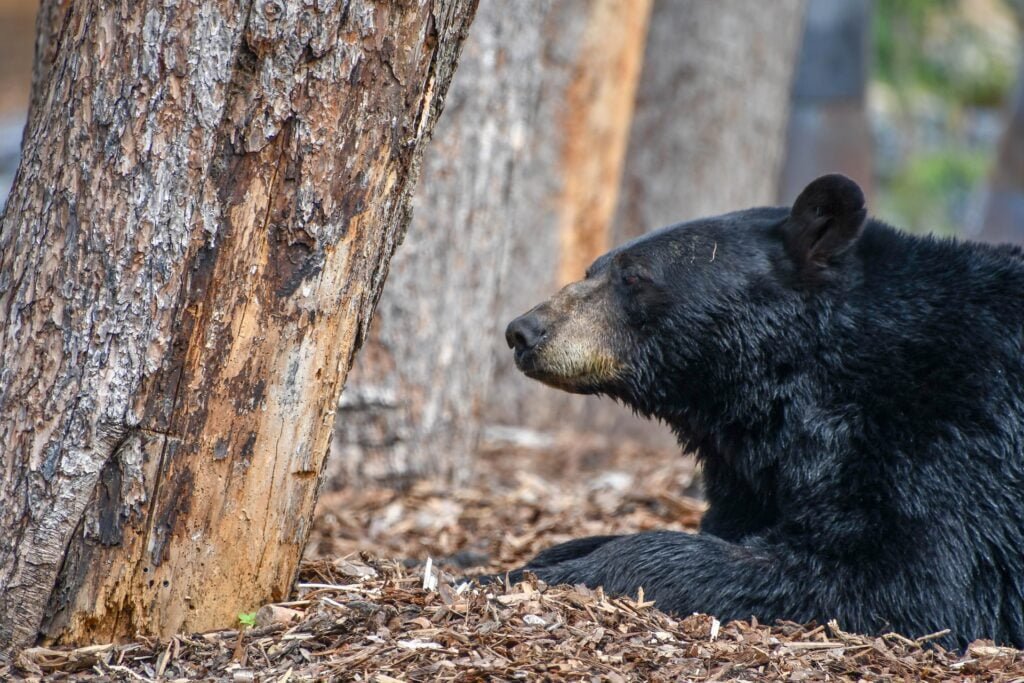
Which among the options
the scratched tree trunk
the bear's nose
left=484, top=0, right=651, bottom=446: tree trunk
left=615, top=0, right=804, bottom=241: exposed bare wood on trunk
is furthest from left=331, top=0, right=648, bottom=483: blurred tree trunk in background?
left=615, top=0, right=804, bottom=241: exposed bare wood on trunk

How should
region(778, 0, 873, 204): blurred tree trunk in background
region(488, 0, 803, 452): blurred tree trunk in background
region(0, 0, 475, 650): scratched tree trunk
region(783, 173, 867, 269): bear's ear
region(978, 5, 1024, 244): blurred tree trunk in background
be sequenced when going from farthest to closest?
1. region(978, 5, 1024, 244): blurred tree trunk in background
2. region(778, 0, 873, 204): blurred tree trunk in background
3. region(488, 0, 803, 452): blurred tree trunk in background
4. region(783, 173, 867, 269): bear's ear
5. region(0, 0, 475, 650): scratched tree trunk

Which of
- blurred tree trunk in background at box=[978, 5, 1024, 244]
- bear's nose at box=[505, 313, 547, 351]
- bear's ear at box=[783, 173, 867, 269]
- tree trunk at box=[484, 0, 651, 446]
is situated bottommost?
bear's nose at box=[505, 313, 547, 351]

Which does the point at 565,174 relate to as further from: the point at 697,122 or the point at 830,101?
the point at 830,101

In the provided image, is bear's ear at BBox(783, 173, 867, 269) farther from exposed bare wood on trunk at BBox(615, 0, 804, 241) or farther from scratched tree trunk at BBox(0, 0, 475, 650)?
exposed bare wood on trunk at BBox(615, 0, 804, 241)

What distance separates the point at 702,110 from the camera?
400 inches

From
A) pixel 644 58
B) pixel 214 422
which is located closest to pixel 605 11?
pixel 644 58

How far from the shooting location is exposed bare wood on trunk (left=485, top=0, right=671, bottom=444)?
28.8 ft

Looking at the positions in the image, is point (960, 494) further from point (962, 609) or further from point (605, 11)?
point (605, 11)

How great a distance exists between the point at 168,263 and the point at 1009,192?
14.6m

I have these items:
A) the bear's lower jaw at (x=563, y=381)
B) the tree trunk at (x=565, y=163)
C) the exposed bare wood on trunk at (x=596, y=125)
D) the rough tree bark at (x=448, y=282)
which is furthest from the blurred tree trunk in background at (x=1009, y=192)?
the bear's lower jaw at (x=563, y=381)

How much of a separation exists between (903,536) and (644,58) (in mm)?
7507

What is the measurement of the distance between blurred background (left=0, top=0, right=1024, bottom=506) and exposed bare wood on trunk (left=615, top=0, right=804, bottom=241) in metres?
0.02

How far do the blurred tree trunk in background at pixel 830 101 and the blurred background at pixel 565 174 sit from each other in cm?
2

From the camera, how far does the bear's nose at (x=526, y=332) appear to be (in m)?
4.20
